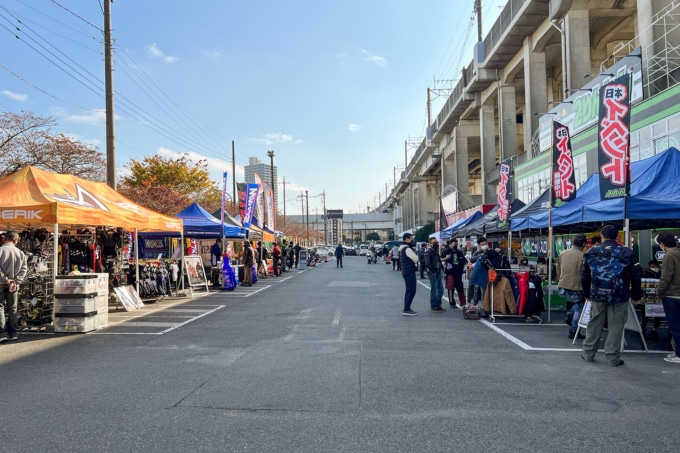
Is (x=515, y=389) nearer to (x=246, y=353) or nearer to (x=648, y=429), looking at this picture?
(x=648, y=429)

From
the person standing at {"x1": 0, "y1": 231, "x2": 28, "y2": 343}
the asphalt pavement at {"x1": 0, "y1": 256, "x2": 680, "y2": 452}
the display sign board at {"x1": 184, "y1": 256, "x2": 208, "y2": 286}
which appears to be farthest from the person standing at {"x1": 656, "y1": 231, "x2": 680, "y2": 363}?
the display sign board at {"x1": 184, "y1": 256, "x2": 208, "y2": 286}

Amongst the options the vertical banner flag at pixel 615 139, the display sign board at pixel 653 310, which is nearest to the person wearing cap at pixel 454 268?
the vertical banner flag at pixel 615 139

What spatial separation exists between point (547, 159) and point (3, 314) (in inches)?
865

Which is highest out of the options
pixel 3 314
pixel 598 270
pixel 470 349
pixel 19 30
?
pixel 19 30

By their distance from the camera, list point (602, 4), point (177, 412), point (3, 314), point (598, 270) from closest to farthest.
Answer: point (177, 412) → point (598, 270) → point (3, 314) → point (602, 4)

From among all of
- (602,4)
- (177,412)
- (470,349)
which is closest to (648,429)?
(470,349)

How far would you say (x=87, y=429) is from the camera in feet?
14.2

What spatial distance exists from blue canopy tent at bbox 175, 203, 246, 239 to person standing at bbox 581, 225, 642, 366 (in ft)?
47.3

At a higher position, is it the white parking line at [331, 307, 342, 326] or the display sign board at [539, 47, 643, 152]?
the display sign board at [539, 47, 643, 152]

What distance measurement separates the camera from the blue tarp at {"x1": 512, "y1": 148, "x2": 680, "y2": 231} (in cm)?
845

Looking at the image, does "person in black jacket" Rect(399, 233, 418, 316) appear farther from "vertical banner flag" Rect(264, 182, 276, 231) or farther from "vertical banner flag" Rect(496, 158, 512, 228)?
"vertical banner flag" Rect(264, 182, 276, 231)

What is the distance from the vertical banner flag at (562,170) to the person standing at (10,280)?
35.6 feet

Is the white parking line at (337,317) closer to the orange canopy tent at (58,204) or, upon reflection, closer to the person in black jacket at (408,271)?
the person in black jacket at (408,271)

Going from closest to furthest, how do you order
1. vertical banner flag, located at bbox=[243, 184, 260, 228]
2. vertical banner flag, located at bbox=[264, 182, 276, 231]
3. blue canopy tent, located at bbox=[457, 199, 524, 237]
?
blue canopy tent, located at bbox=[457, 199, 524, 237] → vertical banner flag, located at bbox=[243, 184, 260, 228] → vertical banner flag, located at bbox=[264, 182, 276, 231]
